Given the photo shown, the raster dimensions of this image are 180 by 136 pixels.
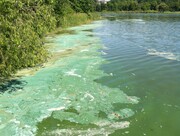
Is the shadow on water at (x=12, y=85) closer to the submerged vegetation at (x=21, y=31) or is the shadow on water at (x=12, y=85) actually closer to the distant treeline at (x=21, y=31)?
the submerged vegetation at (x=21, y=31)

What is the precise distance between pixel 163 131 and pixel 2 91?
819 cm

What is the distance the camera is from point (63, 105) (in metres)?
12.9

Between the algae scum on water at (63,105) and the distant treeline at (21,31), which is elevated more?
the distant treeline at (21,31)

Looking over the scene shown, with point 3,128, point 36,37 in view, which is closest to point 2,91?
point 36,37

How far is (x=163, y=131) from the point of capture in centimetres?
1045

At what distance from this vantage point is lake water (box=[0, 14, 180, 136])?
424 inches

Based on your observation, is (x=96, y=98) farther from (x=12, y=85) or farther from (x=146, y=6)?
(x=146, y=6)

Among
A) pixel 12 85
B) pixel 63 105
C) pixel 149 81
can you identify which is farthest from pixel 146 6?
pixel 63 105

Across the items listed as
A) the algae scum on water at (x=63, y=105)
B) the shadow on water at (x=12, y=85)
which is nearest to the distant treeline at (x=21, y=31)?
the shadow on water at (x=12, y=85)

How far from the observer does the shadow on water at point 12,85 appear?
48.7 ft

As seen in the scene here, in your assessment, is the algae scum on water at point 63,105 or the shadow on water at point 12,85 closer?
the algae scum on water at point 63,105

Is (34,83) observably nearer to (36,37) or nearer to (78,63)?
(36,37)

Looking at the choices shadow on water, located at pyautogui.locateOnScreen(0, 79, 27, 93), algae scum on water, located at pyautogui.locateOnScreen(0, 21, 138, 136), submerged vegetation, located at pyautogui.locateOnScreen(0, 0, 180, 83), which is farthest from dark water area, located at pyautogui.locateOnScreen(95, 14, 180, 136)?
submerged vegetation, located at pyautogui.locateOnScreen(0, 0, 180, 83)

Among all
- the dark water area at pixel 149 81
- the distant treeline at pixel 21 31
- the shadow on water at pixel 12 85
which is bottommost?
the dark water area at pixel 149 81
